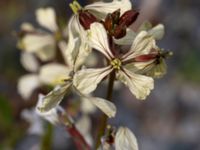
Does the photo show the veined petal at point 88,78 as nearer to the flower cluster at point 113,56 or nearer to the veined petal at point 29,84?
the flower cluster at point 113,56

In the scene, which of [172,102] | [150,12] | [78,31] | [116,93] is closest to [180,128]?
[172,102]

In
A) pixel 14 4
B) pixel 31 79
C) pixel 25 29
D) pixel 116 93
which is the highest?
pixel 25 29

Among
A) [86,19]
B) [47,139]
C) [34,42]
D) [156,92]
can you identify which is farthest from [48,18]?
[156,92]

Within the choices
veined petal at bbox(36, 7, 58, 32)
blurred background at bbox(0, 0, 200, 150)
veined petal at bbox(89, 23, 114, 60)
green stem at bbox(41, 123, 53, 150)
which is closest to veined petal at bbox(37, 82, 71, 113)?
veined petal at bbox(89, 23, 114, 60)

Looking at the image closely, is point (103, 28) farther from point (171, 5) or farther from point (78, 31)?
point (171, 5)

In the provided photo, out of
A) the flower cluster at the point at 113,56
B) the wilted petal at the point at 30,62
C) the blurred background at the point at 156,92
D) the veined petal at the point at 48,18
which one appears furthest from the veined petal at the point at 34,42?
the blurred background at the point at 156,92

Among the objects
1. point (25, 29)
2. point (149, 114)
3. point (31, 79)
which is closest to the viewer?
point (25, 29)
